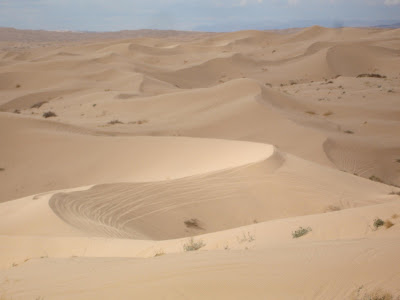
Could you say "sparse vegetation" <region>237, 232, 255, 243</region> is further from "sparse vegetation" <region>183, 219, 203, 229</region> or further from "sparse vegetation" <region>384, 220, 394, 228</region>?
"sparse vegetation" <region>183, 219, 203, 229</region>

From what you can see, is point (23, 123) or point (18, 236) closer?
point (18, 236)

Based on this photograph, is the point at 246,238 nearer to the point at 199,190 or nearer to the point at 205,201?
the point at 205,201

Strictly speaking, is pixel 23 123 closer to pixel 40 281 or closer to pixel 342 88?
pixel 40 281

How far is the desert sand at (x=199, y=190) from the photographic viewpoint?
11.6 feet

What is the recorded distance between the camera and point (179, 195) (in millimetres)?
8625

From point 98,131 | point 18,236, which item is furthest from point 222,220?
point 98,131

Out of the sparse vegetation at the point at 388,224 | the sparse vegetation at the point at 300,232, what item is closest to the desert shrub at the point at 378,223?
the sparse vegetation at the point at 388,224

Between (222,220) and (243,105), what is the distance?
35.6 feet

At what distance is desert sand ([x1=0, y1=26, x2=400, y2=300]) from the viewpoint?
3523mm

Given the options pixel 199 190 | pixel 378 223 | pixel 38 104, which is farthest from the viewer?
pixel 38 104

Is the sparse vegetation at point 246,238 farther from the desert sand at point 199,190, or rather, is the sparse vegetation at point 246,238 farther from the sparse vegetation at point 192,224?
the sparse vegetation at point 192,224

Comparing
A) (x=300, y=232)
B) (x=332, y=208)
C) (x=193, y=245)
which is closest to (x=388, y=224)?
(x=300, y=232)

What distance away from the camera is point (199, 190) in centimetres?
885

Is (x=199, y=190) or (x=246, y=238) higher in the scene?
(x=246, y=238)
